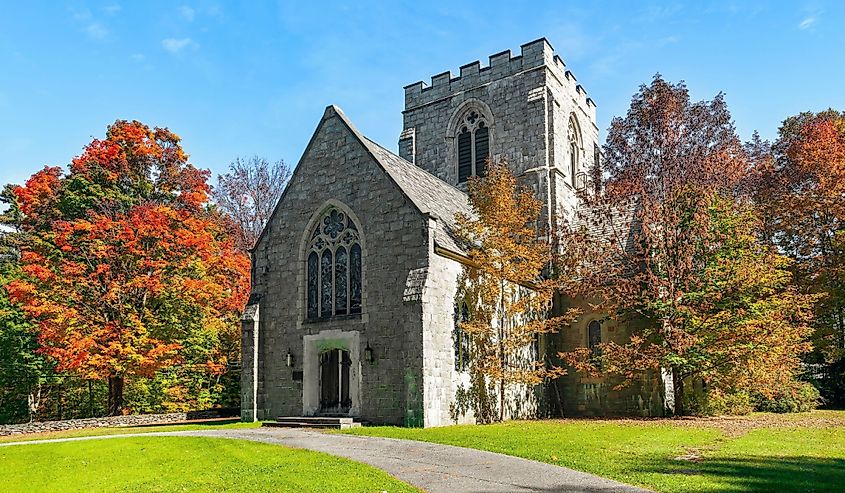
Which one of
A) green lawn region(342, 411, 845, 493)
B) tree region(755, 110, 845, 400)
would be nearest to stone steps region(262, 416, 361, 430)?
green lawn region(342, 411, 845, 493)

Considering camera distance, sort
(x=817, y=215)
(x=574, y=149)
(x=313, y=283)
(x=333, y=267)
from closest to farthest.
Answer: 1. (x=333, y=267)
2. (x=313, y=283)
3. (x=817, y=215)
4. (x=574, y=149)

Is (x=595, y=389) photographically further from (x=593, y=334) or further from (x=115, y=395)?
(x=115, y=395)

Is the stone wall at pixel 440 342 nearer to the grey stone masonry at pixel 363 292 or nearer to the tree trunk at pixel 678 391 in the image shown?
the grey stone masonry at pixel 363 292

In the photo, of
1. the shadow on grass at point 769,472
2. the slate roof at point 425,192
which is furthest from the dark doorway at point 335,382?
the shadow on grass at point 769,472

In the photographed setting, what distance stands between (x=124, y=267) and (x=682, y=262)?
69.7 feet

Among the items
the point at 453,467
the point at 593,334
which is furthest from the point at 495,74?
the point at 453,467

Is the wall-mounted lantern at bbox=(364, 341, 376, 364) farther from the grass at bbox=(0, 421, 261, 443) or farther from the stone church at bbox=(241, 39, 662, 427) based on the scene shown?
the grass at bbox=(0, 421, 261, 443)

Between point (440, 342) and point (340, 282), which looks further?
point (340, 282)

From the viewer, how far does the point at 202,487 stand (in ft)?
32.9

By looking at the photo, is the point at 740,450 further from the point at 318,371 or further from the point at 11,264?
the point at 11,264

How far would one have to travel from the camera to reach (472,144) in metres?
31.7

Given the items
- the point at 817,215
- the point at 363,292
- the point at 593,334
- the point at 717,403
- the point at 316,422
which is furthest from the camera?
the point at 817,215

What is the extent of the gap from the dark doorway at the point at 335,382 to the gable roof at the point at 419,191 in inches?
189

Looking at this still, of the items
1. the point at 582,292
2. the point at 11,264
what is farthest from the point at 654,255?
the point at 11,264
